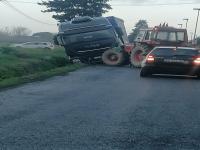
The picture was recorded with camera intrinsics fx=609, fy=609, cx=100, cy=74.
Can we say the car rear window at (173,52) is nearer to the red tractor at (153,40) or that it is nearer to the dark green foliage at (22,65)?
the dark green foliage at (22,65)

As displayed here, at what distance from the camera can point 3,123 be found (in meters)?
9.32

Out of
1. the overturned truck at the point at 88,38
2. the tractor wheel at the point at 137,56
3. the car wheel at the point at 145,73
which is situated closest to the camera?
the car wheel at the point at 145,73

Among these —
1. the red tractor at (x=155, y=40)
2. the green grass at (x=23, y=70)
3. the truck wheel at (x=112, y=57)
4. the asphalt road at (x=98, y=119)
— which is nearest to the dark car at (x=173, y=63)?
the green grass at (x=23, y=70)

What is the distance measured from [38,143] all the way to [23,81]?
1140 cm

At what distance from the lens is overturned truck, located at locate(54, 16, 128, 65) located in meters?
34.3

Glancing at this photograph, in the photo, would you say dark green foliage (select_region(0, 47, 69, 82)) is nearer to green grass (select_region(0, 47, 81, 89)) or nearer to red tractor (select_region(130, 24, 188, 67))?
green grass (select_region(0, 47, 81, 89))

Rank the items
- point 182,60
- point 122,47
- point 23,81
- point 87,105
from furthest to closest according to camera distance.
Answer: point 122,47 → point 182,60 → point 23,81 → point 87,105

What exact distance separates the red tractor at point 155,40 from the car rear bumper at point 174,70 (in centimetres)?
824

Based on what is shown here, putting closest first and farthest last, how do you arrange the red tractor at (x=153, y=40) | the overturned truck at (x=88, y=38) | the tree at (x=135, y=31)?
the red tractor at (x=153, y=40) → the overturned truck at (x=88, y=38) → the tree at (x=135, y=31)

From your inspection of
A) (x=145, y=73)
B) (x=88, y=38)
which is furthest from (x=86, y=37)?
(x=145, y=73)

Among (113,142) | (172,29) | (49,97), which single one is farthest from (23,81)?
(172,29)

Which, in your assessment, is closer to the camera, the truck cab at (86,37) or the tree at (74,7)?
the truck cab at (86,37)

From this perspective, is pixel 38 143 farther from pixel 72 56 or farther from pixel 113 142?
pixel 72 56

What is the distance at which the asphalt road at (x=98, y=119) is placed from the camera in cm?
777
